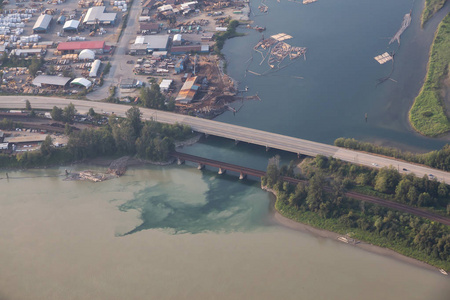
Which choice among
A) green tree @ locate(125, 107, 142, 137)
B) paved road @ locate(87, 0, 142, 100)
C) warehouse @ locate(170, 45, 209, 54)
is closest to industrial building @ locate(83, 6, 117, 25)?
paved road @ locate(87, 0, 142, 100)

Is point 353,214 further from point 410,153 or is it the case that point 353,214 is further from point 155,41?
point 155,41

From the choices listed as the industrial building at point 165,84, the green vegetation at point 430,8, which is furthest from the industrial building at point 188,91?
the green vegetation at point 430,8

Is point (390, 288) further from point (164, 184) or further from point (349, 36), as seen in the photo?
→ point (349, 36)

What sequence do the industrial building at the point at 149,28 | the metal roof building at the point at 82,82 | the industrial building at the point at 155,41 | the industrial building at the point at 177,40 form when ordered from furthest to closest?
1. the industrial building at the point at 149,28
2. the industrial building at the point at 177,40
3. the industrial building at the point at 155,41
4. the metal roof building at the point at 82,82

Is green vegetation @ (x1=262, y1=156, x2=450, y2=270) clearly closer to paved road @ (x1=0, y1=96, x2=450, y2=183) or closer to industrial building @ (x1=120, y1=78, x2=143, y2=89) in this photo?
paved road @ (x1=0, y1=96, x2=450, y2=183)

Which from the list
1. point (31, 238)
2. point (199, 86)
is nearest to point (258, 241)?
point (31, 238)

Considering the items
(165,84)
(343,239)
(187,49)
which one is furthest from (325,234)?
(187,49)

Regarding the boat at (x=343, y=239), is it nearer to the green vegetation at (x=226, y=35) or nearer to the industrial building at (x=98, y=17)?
the green vegetation at (x=226, y=35)
